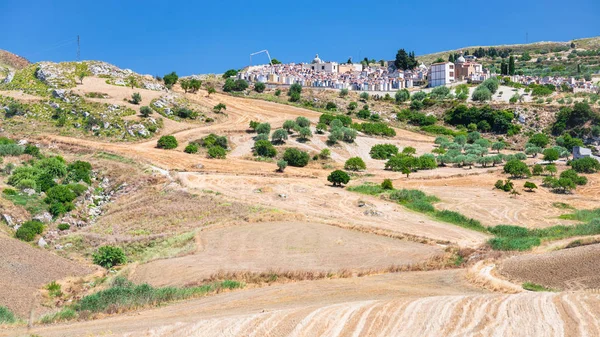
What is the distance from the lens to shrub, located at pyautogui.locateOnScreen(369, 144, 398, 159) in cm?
5591

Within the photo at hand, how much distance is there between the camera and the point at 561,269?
61.3 feet

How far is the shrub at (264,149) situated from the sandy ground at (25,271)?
29401 millimetres

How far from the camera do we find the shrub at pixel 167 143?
5306cm

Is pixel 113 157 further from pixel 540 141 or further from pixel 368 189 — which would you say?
pixel 540 141

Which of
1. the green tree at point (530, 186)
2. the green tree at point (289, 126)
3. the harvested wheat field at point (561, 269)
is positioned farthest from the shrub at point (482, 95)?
the harvested wheat field at point (561, 269)

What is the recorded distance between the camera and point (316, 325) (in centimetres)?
1315

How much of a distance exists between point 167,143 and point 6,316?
1484 inches

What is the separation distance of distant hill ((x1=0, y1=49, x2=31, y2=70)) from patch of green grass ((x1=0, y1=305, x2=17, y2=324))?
10876 centimetres

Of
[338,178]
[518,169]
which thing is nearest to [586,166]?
[518,169]

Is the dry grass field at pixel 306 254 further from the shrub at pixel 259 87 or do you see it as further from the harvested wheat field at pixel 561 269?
the shrub at pixel 259 87

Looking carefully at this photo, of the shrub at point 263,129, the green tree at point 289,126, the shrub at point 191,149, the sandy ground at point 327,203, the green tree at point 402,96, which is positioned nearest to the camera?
the sandy ground at point 327,203

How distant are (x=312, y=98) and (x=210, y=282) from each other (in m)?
68.6

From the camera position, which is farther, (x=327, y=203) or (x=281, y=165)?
(x=281, y=165)

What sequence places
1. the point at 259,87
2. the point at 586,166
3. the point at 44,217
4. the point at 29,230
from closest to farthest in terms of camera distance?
1. the point at 29,230
2. the point at 44,217
3. the point at 586,166
4. the point at 259,87
